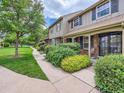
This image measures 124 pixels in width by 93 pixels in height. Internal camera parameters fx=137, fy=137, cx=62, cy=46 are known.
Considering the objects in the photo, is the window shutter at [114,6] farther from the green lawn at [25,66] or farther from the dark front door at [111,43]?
the green lawn at [25,66]

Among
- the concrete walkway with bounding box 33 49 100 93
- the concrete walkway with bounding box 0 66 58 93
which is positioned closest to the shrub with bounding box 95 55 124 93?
the concrete walkway with bounding box 33 49 100 93

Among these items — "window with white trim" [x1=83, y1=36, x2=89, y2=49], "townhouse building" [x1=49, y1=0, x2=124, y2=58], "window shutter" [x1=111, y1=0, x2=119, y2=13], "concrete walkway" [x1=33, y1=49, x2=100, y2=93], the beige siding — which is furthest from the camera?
"window with white trim" [x1=83, y1=36, x2=89, y2=49]

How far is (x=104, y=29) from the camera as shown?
10.4 metres

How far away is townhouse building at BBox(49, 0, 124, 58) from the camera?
399 inches

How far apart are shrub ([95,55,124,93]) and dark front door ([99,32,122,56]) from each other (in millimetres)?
5664

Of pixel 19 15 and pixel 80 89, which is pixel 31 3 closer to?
pixel 19 15

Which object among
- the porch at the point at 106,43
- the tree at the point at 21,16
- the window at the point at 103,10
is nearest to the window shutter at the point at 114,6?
the window at the point at 103,10

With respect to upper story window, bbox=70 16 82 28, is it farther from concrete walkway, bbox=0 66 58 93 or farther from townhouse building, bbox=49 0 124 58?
concrete walkway, bbox=0 66 58 93

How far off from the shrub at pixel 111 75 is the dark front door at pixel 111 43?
5.66 m

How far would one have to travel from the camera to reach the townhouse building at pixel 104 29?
10130mm

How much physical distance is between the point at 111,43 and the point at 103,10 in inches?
151

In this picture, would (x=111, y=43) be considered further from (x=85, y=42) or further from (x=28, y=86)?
(x=28, y=86)

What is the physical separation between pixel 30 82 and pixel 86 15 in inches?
504

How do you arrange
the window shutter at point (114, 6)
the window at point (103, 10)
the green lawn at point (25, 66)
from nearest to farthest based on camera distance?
1. the green lawn at point (25, 66)
2. the window shutter at point (114, 6)
3. the window at point (103, 10)
